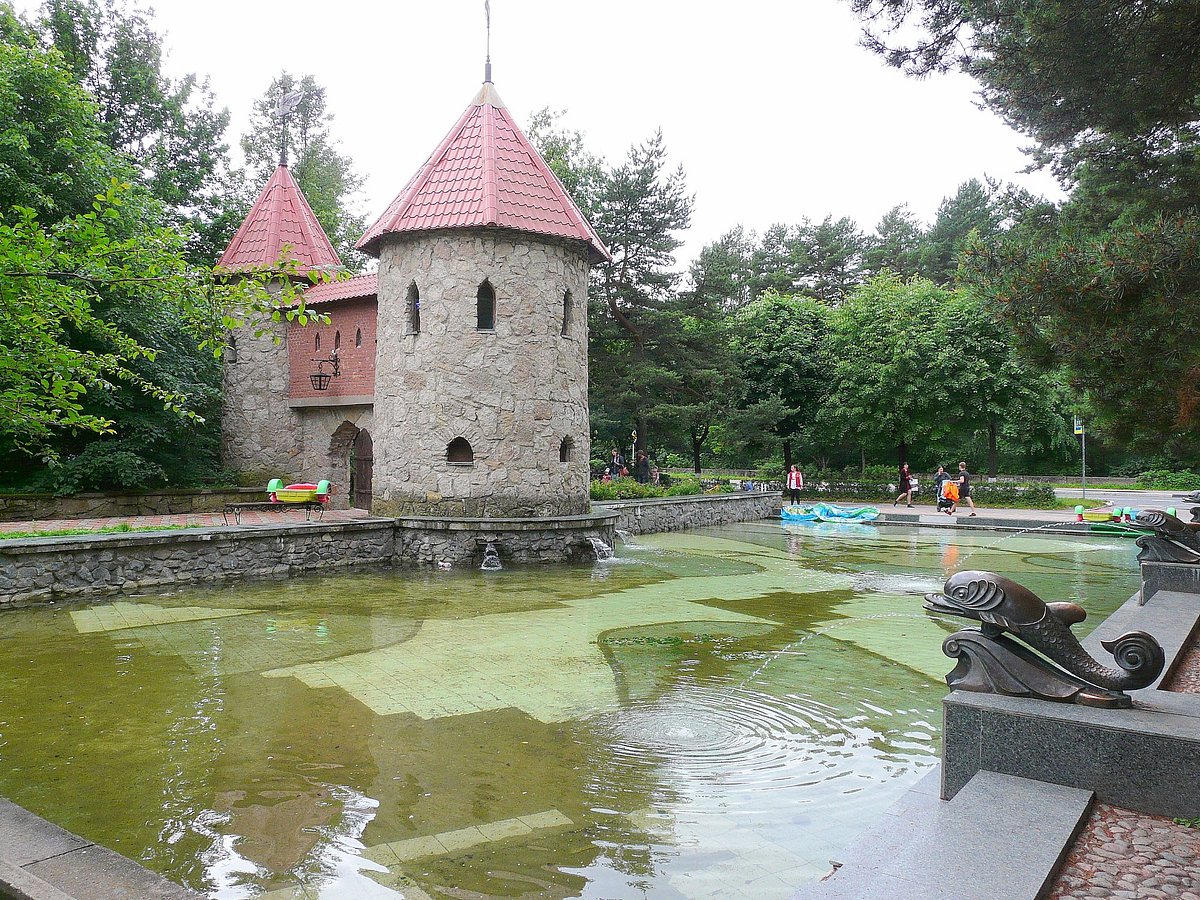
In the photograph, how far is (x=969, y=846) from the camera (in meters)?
2.98

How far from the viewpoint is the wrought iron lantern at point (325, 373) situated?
19375mm

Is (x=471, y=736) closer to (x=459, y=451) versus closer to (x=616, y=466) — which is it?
(x=459, y=451)

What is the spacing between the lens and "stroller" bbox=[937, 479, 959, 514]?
26.8 m

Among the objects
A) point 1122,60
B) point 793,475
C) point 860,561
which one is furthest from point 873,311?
point 1122,60

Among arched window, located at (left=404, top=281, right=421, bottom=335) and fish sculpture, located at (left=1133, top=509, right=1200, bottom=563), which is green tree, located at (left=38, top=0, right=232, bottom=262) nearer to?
arched window, located at (left=404, top=281, right=421, bottom=335)

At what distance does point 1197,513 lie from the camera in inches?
460

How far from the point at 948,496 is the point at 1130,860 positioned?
84.8 ft

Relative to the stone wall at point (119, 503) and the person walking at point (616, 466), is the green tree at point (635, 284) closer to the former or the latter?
the person walking at point (616, 466)

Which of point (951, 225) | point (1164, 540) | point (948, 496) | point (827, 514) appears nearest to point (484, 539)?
point (1164, 540)

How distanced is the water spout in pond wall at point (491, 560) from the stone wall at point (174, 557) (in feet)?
6.75

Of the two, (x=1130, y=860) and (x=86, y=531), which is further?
(x=86, y=531)

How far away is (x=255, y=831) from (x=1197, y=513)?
1275 centimetres

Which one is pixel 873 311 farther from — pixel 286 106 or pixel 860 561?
pixel 286 106

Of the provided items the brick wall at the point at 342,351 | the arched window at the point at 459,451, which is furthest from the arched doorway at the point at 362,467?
the arched window at the point at 459,451
